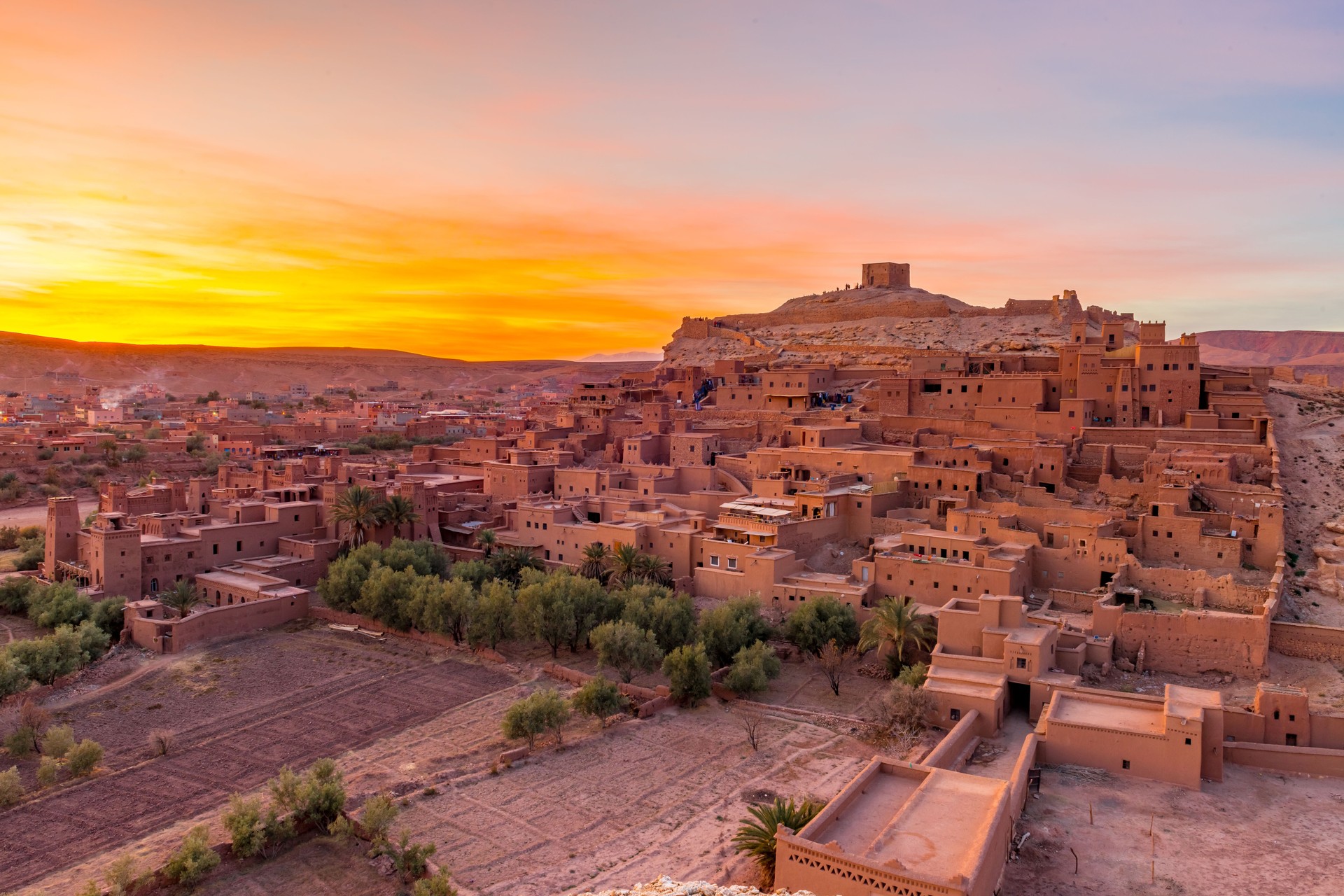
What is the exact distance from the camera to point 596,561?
2555 centimetres

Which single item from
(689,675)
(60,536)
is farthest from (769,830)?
(60,536)

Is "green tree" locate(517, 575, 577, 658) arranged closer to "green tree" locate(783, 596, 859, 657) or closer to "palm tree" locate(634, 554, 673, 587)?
"palm tree" locate(634, 554, 673, 587)

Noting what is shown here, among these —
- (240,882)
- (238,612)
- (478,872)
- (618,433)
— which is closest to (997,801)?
(478,872)

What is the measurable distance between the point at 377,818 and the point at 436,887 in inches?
95.1

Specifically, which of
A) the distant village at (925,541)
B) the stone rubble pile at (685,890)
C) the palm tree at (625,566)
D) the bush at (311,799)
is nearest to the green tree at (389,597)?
the distant village at (925,541)

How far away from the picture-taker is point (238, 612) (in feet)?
77.5

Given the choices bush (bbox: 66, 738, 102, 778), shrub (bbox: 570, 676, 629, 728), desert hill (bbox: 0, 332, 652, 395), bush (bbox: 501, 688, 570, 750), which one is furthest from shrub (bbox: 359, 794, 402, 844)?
desert hill (bbox: 0, 332, 652, 395)

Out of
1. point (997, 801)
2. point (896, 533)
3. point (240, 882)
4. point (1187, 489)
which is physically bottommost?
point (240, 882)

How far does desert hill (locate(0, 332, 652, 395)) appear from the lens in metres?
117

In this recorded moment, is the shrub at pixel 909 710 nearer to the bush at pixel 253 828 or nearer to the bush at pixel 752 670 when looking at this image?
the bush at pixel 752 670

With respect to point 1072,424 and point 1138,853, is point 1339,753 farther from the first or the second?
point 1072,424

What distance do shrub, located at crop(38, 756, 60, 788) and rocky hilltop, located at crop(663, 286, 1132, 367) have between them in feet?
113

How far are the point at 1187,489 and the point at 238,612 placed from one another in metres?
22.8

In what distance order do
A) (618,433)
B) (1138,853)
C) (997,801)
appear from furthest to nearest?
1. (618,433)
2. (1138,853)
3. (997,801)
